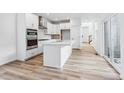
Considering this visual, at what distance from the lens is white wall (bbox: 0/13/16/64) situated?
3.82 metres

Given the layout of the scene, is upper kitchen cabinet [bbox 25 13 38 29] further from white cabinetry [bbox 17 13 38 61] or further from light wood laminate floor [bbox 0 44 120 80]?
light wood laminate floor [bbox 0 44 120 80]

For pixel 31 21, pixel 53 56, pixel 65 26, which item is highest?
pixel 65 26

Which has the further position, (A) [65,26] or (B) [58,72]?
(A) [65,26]

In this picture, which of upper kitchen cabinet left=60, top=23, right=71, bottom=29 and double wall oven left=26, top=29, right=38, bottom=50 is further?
upper kitchen cabinet left=60, top=23, right=71, bottom=29

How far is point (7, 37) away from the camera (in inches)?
160

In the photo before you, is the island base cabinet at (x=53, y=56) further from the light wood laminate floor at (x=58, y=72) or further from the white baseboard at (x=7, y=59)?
the white baseboard at (x=7, y=59)

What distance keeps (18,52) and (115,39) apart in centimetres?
396

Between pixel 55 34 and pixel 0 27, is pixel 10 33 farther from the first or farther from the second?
pixel 55 34

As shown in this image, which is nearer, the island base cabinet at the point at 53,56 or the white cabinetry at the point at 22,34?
the island base cabinet at the point at 53,56

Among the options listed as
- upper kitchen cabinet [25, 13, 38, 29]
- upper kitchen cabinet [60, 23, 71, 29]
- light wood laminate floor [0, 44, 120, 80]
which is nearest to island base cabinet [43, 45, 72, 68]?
light wood laminate floor [0, 44, 120, 80]

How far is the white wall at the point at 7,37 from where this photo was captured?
3822mm

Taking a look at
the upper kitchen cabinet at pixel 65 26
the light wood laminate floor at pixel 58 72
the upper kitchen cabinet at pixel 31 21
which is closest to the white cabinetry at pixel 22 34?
the upper kitchen cabinet at pixel 31 21

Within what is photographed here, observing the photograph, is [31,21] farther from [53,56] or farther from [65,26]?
[65,26]

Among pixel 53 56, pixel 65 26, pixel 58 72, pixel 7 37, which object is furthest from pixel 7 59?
pixel 65 26
